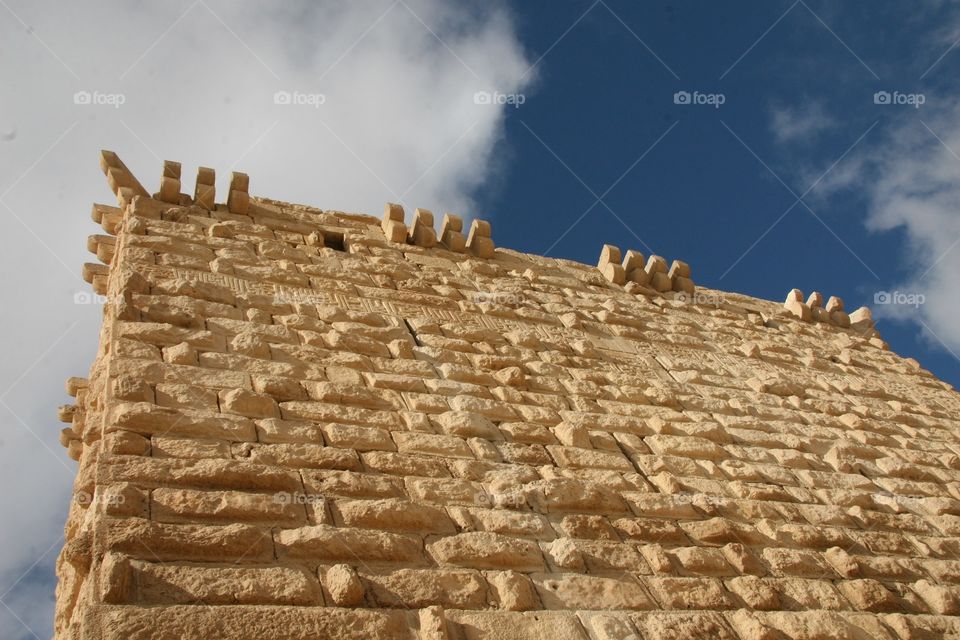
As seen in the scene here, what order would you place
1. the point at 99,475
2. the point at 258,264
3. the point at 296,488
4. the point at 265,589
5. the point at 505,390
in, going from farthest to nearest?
the point at 258,264 → the point at 505,390 → the point at 296,488 → the point at 99,475 → the point at 265,589

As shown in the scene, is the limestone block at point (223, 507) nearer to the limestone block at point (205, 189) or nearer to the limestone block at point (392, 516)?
the limestone block at point (392, 516)

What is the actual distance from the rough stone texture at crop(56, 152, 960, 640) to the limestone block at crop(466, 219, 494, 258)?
0.02 m

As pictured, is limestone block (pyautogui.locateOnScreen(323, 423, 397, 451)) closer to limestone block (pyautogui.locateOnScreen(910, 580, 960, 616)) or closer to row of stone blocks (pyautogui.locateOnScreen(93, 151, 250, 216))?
row of stone blocks (pyautogui.locateOnScreen(93, 151, 250, 216))

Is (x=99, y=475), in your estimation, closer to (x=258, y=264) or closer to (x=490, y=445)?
(x=490, y=445)

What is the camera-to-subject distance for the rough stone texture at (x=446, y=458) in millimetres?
3086

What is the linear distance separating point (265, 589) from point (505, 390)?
85.3 inches

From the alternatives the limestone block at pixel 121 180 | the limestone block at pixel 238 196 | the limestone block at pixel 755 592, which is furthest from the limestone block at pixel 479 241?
the limestone block at pixel 755 592

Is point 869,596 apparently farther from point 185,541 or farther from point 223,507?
point 185,541

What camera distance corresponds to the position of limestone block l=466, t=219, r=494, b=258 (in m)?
6.80

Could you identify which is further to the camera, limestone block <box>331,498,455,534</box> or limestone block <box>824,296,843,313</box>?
limestone block <box>824,296,843,313</box>

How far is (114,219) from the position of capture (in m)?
5.88

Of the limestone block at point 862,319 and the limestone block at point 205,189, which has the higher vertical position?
the limestone block at point 862,319

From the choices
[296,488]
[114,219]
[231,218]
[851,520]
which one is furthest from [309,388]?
[851,520]
